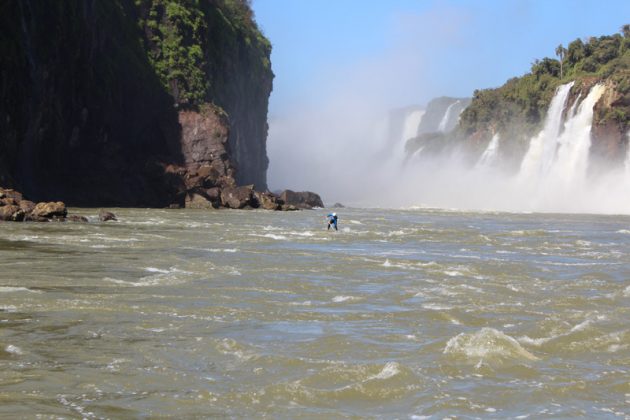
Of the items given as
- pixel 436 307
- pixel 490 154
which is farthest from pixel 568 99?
pixel 436 307

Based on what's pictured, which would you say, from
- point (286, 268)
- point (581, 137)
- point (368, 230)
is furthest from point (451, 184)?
point (286, 268)

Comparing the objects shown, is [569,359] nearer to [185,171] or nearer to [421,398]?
[421,398]

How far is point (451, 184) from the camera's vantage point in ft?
385

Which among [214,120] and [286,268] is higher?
[214,120]

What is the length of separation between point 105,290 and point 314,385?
7559 millimetres

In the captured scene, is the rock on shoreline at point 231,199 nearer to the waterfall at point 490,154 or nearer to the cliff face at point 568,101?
the cliff face at point 568,101

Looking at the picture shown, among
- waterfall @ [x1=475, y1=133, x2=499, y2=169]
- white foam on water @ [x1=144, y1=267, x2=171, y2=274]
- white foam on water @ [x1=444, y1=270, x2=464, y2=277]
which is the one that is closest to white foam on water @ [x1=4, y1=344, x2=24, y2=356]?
white foam on water @ [x1=144, y1=267, x2=171, y2=274]

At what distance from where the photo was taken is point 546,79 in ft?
349

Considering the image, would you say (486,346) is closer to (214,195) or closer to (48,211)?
(48,211)

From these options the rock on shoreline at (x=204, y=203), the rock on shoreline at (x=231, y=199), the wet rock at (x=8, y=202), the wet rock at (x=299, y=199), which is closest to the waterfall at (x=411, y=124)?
the wet rock at (x=299, y=199)

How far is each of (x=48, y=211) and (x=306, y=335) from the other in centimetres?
2795

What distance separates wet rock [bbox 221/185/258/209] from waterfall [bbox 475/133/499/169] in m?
54.4

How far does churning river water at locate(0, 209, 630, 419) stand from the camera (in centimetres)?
875

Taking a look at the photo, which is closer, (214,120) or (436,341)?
(436,341)
